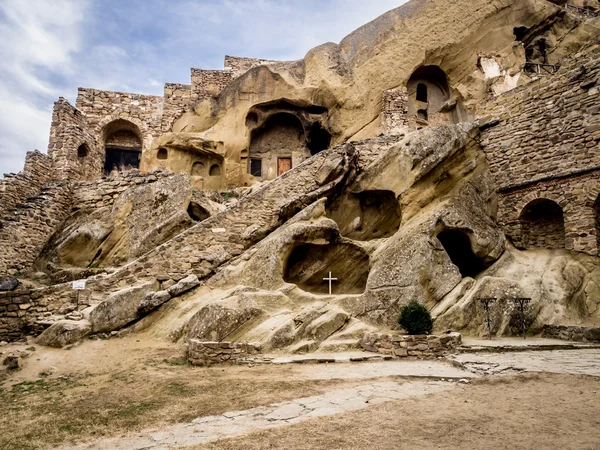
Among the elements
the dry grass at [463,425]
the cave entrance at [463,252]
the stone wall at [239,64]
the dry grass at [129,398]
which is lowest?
the dry grass at [129,398]

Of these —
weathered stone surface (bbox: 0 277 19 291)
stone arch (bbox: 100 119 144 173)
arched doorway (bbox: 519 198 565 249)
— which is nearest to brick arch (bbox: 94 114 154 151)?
stone arch (bbox: 100 119 144 173)

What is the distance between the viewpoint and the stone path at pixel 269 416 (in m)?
4.30

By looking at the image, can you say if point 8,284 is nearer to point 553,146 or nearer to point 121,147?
point 121,147

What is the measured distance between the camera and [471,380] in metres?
6.40

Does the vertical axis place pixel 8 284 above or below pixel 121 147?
below

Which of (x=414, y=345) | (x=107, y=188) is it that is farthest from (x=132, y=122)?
(x=414, y=345)

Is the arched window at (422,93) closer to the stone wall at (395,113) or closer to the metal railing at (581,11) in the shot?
the stone wall at (395,113)

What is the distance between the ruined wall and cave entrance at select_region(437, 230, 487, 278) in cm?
200

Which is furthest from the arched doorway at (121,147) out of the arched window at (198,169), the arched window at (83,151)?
the arched window at (198,169)

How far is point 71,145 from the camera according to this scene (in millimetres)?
19547

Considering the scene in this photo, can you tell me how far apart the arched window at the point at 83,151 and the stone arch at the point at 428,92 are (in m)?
18.4

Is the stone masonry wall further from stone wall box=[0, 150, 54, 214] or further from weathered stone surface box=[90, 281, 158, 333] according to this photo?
stone wall box=[0, 150, 54, 214]

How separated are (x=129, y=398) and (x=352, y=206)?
1050 centimetres

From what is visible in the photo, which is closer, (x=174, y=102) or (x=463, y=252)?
(x=463, y=252)
